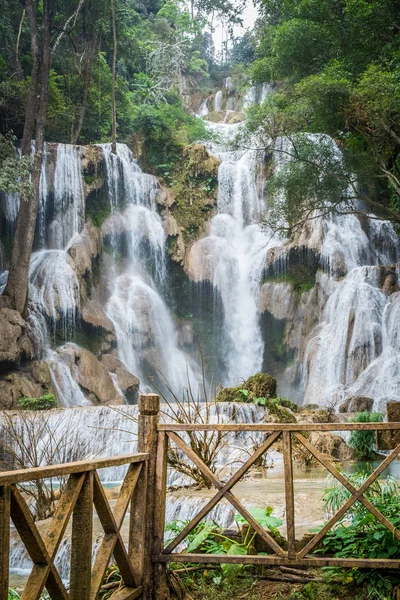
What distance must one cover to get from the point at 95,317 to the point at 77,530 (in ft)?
58.2

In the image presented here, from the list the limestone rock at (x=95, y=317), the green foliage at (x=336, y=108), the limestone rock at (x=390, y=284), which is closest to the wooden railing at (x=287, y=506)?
the green foliage at (x=336, y=108)

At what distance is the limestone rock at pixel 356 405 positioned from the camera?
49.5ft

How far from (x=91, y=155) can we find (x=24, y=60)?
6.58m

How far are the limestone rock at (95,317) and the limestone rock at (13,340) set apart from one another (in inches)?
109

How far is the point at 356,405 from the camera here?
15102mm

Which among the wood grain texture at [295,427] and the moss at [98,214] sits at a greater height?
the moss at [98,214]

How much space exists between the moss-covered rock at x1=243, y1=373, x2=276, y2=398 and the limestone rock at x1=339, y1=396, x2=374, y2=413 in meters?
1.89

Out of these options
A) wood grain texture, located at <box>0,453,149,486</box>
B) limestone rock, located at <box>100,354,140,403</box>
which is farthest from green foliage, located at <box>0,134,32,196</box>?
wood grain texture, located at <box>0,453,149,486</box>

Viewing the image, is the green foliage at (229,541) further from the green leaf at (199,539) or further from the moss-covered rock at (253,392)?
the moss-covered rock at (253,392)

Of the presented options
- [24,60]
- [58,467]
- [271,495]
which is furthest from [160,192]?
[58,467]

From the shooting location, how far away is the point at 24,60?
86.2 feet

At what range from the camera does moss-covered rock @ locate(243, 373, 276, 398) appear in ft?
48.4

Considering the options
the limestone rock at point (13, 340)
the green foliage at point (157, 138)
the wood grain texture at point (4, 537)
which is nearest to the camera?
the wood grain texture at point (4, 537)

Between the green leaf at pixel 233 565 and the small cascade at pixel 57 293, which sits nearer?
the green leaf at pixel 233 565
